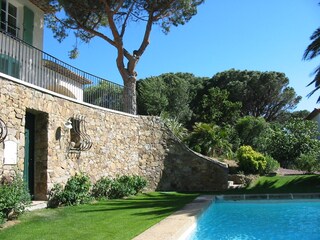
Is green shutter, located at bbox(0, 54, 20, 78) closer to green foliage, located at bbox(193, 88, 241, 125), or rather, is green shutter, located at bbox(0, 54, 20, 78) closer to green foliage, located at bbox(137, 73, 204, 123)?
green foliage, located at bbox(193, 88, 241, 125)

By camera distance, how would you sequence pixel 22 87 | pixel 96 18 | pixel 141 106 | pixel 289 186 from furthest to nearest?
pixel 141 106 < pixel 96 18 < pixel 289 186 < pixel 22 87

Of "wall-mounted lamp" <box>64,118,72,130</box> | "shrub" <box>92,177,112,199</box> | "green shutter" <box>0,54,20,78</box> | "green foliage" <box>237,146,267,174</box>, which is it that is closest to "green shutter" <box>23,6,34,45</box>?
"green shutter" <box>0,54,20,78</box>

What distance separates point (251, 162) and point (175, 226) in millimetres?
11905

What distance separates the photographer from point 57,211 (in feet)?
32.6

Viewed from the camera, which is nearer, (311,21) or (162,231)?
(162,231)

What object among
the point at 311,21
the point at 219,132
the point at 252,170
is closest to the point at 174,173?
the point at 252,170

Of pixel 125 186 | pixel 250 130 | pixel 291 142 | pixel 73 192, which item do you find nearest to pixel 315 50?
pixel 291 142

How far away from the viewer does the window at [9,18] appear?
13.3 meters

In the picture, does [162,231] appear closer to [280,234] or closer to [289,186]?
[280,234]

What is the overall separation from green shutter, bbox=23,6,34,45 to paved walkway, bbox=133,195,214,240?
8717mm

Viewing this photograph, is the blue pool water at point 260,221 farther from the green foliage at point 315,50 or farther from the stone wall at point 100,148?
the green foliage at point 315,50

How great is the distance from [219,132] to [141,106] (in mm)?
16342

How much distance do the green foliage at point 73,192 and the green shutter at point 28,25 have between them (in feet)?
19.1

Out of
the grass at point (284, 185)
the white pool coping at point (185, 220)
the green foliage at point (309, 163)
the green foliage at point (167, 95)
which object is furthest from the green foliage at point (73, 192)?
the green foliage at point (167, 95)
